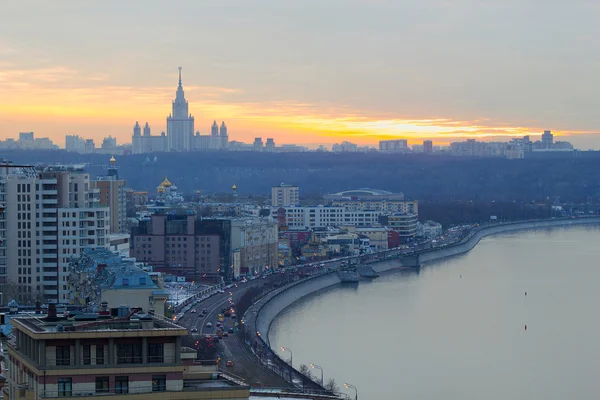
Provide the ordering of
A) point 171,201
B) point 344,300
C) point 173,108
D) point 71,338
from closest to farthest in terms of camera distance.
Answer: point 71,338
point 344,300
point 171,201
point 173,108

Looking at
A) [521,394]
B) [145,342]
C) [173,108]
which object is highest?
[173,108]

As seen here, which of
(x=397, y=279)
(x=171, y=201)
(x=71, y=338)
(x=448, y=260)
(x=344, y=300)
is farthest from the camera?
(x=171, y=201)

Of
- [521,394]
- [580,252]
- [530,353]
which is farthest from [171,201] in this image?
[521,394]

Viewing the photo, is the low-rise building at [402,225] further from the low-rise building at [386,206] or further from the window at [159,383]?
the window at [159,383]

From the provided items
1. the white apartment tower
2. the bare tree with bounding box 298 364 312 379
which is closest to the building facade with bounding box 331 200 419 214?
the white apartment tower

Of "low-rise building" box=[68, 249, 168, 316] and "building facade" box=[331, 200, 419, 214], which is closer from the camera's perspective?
"low-rise building" box=[68, 249, 168, 316]

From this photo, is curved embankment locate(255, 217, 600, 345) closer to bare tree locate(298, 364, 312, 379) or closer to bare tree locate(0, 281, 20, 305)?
bare tree locate(298, 364, 312, 379)

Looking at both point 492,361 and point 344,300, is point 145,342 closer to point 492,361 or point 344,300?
point 492,361
